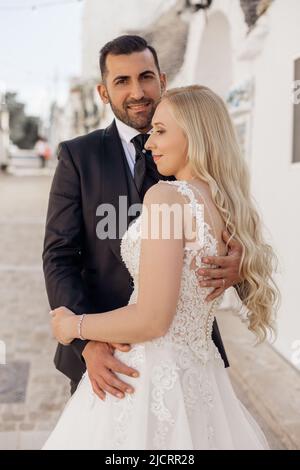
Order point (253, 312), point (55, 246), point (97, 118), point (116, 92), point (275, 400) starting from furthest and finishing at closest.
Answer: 1. point (97, 118)
2. point (275, 400)
3. point (116, 92)
4. point (55, 246)
5. point (253, 312)

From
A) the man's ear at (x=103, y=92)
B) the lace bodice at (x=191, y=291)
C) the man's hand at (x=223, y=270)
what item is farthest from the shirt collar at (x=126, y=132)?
the man's hand at (x=223, y=270)

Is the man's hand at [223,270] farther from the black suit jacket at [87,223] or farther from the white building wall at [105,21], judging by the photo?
the white building wall at [105,21]

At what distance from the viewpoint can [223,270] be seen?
1.67 metres

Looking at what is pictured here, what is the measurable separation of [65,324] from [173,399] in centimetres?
42

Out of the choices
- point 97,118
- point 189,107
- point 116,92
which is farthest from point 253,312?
point 97,118

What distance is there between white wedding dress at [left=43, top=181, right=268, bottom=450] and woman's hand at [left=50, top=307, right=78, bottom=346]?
0.16m

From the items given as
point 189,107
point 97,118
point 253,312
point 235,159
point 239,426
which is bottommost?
point 239,426

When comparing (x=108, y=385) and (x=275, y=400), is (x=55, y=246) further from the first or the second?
(x=275, y=400)

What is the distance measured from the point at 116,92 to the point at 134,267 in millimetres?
833

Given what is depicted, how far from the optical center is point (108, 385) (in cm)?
168

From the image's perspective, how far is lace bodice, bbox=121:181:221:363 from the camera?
5.28 ft

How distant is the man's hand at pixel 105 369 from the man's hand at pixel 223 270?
32 cm

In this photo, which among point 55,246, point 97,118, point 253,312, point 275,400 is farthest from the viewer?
point 97,118

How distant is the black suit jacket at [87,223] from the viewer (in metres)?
2.04
